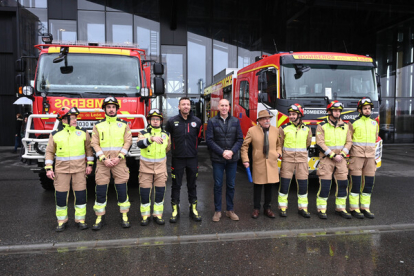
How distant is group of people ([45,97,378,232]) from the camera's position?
4.54 m

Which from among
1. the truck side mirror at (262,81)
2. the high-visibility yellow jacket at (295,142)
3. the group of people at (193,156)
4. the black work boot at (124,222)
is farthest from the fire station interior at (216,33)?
the black work boot at (124,222)

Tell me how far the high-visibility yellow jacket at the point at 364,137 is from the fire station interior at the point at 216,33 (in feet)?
35.7

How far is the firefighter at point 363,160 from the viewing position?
518cm

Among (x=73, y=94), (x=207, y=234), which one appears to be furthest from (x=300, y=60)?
(x=73, y=94)

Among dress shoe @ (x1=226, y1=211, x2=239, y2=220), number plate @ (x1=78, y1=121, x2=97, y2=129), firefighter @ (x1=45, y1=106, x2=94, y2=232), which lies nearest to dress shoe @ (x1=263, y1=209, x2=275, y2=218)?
dress shoe @ (x1=226, y1=211, x2=239, y2=220)

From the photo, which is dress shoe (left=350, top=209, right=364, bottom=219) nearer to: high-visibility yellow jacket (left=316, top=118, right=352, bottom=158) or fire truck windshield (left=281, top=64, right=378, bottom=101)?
high-visibility yellow jacket (left=316, top=118, right=352, bottom=158)

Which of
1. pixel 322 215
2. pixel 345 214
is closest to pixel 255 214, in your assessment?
pixel 322 215

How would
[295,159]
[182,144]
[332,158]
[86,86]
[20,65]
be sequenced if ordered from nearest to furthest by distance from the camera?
[182,144]
[332,158]
[295,159]
[86,86]
[20,65]

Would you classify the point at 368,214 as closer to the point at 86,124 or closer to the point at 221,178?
the point at 221,178

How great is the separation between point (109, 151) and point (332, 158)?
3.43 m

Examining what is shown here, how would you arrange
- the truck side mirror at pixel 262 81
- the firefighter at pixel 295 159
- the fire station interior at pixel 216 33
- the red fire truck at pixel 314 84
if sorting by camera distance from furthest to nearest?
the fire station interior at pixel 216 33 → the truck side mirror at pixel 262 81 → the red fire truck at pixel 314 84 → the firefighter at pixel 295 159

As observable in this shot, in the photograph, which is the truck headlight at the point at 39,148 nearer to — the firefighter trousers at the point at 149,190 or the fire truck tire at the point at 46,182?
the fire truck tire at the point at 46,182

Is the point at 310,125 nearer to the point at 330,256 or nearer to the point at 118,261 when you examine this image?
the point at 330,256

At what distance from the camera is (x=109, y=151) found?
4570mm
